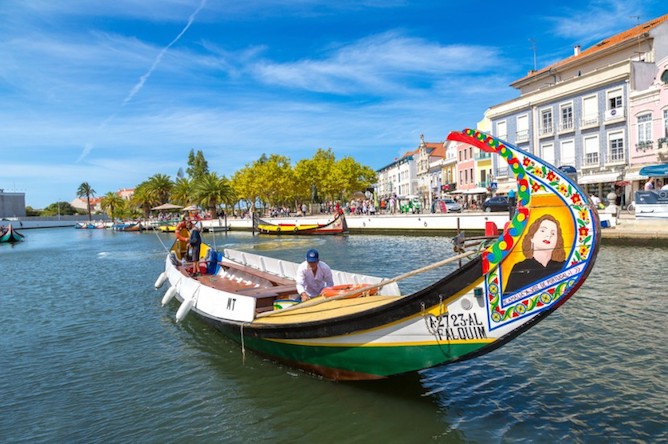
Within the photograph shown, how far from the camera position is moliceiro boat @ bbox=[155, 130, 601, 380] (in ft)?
18.2

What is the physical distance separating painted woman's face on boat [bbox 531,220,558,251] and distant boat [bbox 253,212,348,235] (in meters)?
40.3

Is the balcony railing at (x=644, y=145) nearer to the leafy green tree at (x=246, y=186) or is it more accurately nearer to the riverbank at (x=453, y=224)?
the riverbank at (x=453, y=224)

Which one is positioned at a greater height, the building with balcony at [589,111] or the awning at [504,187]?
the building with balcony at [589,111]

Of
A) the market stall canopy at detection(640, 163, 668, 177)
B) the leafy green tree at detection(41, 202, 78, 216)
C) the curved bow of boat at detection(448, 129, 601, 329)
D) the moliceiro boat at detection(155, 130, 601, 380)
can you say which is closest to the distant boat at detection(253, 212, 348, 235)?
the market stall canopy at detection(640, 163, 668, 177)

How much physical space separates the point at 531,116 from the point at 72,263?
3948 centimetres

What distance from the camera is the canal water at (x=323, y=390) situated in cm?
640

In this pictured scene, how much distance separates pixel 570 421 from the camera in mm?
6281

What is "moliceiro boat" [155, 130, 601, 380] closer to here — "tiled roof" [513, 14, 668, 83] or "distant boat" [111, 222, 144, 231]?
"tiled roof" [513, 14, 668, 83]

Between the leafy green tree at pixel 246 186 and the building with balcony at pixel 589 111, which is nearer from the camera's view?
the building with balcony at pixel 589 111

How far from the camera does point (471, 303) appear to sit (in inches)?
236

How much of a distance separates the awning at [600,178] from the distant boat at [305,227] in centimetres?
2067

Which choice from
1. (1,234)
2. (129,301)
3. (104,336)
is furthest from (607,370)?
(1,234)

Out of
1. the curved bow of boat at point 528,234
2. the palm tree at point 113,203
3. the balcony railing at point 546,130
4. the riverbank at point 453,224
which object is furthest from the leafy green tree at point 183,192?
the curved bow of boat at point 528,234

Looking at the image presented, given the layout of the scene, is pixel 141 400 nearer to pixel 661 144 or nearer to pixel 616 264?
pixel 616 264
